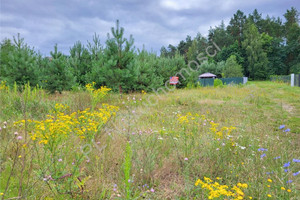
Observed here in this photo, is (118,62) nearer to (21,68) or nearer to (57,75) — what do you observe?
(57,75)

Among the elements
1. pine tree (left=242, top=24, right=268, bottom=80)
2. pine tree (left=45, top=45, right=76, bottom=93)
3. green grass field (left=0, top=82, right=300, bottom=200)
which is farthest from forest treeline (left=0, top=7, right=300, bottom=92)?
pine tree (left=242, top=24, right=268, bottom=80)

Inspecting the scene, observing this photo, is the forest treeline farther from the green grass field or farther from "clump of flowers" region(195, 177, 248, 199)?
"clump of flowers" region(195, 177, 248, 199)

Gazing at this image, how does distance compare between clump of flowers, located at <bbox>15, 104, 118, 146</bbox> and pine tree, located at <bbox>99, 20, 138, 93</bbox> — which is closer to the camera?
clump of flowers, located at <bbox>15, 104, 118, 146</bbox>

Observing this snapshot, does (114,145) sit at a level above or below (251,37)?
below

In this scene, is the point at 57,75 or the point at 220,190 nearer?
the point at 220,190

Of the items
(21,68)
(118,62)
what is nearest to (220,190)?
(118,62)

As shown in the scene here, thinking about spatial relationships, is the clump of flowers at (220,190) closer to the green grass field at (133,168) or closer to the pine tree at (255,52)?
the green grass field at (133,168)

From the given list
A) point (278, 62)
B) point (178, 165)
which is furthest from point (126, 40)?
point (278, 62)

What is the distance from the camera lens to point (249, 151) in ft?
8.68

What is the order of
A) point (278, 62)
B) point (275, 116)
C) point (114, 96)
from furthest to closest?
point (278, 62) → point (114, 96) → point (275, 116)

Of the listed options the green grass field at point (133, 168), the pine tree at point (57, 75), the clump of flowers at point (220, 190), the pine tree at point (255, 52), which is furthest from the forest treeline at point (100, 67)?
the pine tree at point (255, 52)

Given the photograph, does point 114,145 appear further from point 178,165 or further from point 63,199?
point 63,199

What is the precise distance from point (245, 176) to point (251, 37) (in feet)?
129

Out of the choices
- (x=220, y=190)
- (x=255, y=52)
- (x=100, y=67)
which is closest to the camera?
(x=220, y=190)
